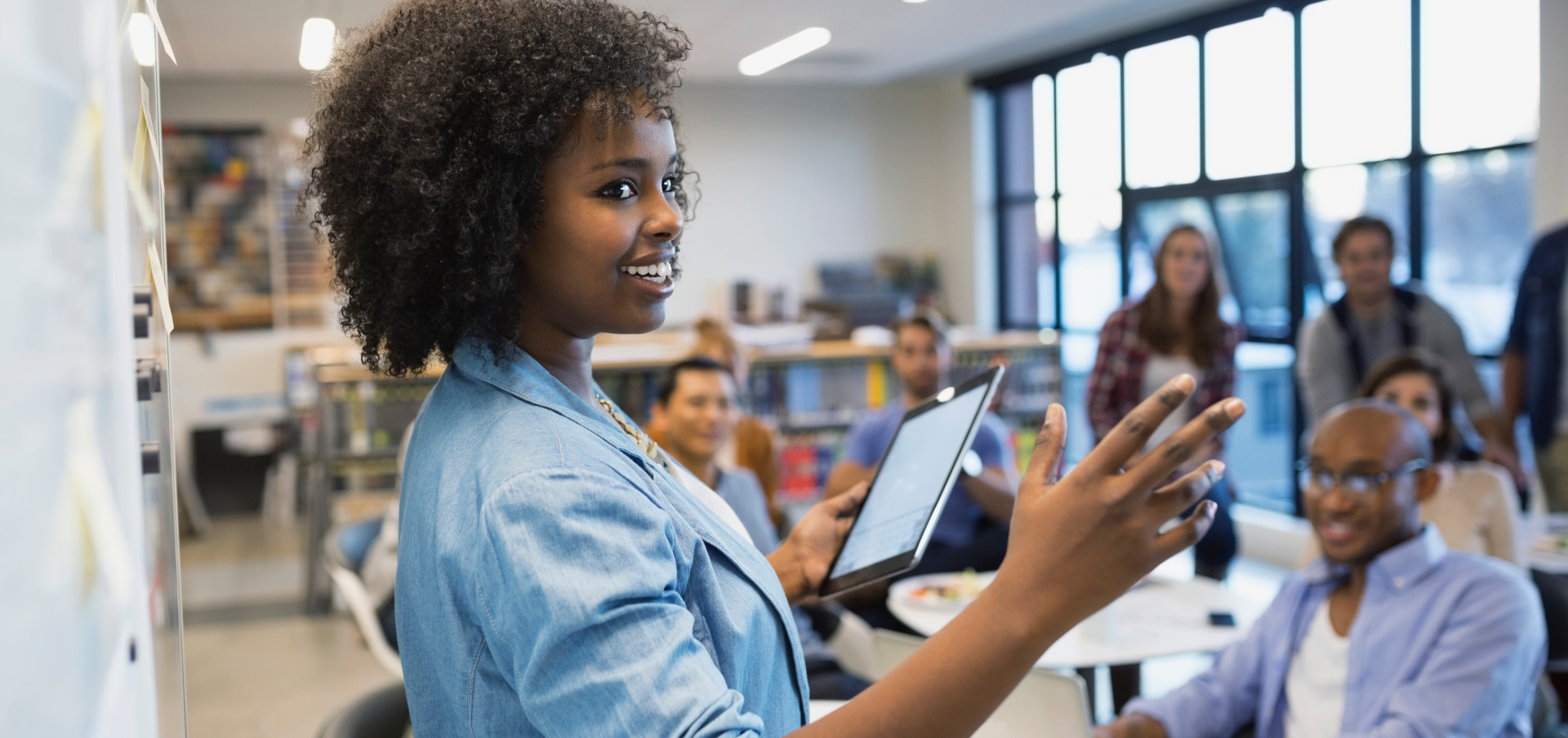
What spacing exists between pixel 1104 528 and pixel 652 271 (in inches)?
14.7

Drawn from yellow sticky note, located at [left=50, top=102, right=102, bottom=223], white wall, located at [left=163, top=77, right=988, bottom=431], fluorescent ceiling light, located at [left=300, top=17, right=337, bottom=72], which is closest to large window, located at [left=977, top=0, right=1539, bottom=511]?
white wall, located at [left=163, top=77, right=988, bottom=431]

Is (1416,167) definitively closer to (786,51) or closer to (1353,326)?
(1353,326)

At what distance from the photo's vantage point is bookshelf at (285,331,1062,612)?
5.29 meters

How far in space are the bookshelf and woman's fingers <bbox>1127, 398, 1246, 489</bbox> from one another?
14.0ft

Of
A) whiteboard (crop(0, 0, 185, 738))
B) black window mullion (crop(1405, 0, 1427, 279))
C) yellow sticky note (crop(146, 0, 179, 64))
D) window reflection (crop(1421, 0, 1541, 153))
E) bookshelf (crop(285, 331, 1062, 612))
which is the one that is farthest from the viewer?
black window mullion (crop(1405, 0, 1427, 279))

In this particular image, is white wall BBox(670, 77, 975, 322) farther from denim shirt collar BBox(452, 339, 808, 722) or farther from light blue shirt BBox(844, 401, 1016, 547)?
denim shirt collar BBox(452, 339, 808, 722)

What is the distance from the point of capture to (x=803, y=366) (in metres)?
5.77

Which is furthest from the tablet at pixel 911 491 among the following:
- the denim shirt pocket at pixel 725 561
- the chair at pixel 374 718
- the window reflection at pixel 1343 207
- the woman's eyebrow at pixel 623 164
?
the window reflection at pixel 1343 207

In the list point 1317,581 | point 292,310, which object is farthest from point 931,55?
point 1317,581

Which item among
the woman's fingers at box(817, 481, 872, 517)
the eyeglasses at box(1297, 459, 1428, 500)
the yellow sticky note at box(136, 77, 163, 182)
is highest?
the yellow sticky note at box(136, 77, 163, 182)

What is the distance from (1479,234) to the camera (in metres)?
5.27

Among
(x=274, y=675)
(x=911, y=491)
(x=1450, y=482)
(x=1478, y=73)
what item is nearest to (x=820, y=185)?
(x=1478, y=73)

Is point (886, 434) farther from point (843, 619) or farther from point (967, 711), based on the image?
point (967, 711)

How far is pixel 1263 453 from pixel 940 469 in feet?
19.6
